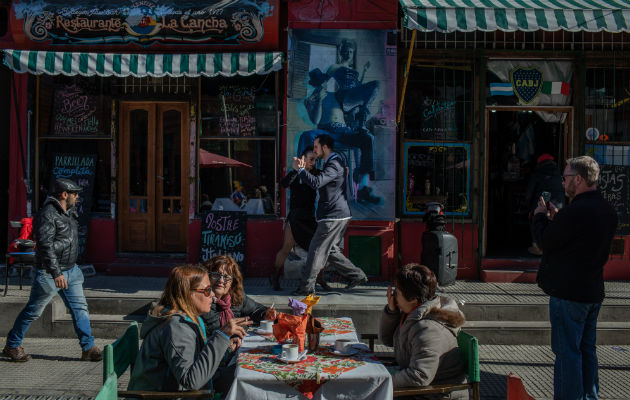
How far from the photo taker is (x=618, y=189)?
27.8ft

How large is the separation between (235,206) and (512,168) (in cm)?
573

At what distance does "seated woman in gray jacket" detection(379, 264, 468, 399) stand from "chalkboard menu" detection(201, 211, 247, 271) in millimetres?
4745

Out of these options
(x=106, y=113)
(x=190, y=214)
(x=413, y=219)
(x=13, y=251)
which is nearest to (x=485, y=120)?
(x=413, y=219)

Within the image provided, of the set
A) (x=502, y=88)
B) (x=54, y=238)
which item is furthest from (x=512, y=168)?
(x=54, y=238)

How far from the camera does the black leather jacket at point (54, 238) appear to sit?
5.51 m

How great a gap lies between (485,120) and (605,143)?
5.92 ft

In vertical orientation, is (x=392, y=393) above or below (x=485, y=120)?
below

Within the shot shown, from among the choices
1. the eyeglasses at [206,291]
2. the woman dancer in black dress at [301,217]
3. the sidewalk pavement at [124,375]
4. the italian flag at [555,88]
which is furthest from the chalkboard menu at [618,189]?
the eyeglasses at [206,291]

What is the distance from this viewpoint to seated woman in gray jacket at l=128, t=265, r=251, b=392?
315 cm

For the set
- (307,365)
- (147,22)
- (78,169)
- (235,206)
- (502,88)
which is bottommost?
(307,365)

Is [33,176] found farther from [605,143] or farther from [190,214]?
[605,143]

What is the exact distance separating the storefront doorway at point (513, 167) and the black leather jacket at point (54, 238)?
6471 mm

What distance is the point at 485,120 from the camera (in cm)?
855

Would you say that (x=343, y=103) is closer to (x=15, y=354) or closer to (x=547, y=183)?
(x=547, y=183)
